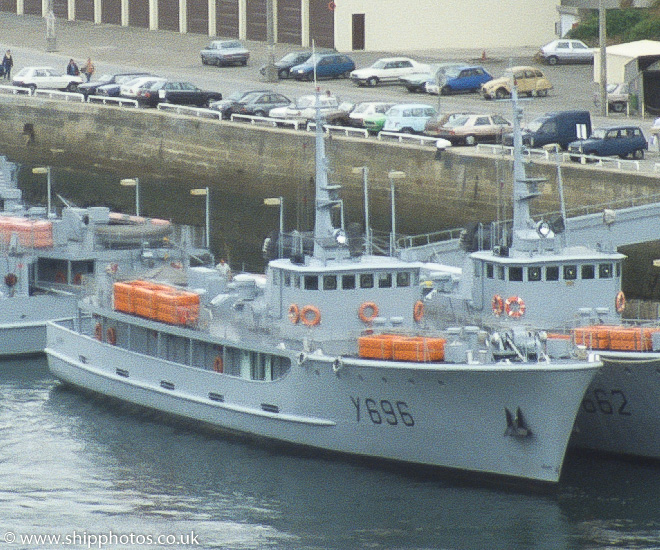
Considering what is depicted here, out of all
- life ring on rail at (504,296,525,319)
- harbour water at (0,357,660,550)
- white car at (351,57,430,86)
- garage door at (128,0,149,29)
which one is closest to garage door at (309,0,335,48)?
white car at (351,57,430,86)

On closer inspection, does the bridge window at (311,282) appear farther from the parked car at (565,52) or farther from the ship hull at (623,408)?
the parked car at (565,52)

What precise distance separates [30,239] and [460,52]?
122ft

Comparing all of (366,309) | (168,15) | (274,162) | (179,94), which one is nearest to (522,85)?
(274,162)

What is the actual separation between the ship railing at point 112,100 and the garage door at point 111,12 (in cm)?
2158

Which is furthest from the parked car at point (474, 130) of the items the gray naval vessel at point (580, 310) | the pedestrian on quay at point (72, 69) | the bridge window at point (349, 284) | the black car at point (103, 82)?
the pedestrian on quay at point (72, 69)

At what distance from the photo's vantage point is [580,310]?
34.4 meters

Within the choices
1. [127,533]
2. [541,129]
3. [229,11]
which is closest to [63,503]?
[127,533]

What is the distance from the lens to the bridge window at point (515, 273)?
35125 mm

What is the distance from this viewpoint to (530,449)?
32.1m

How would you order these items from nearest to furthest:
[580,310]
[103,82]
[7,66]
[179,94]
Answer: [580,310]
[179,94]
[103,82]
[7,66]

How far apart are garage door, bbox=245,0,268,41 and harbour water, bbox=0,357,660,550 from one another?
48.2 metres

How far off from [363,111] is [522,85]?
806 centimetres

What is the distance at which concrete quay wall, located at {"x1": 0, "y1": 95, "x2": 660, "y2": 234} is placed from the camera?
51.8 meters

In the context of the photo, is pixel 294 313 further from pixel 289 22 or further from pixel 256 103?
pixel 289 22
